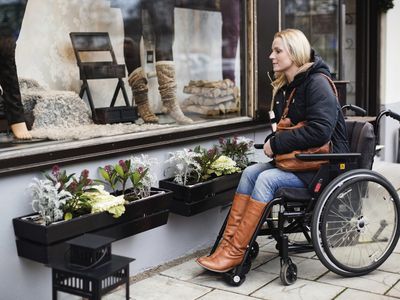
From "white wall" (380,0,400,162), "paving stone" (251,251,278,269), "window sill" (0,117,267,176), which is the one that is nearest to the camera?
"window sill" (0,117,267,176)

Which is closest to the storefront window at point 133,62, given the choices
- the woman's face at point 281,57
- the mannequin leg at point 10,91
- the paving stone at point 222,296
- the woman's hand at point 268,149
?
the mannequin leg at point 10,91

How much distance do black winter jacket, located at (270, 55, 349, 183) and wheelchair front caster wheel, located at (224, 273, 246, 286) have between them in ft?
2.03

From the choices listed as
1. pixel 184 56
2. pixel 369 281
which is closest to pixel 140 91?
pixel 184 56

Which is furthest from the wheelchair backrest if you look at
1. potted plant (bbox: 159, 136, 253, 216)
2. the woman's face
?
potted plant (bbox: 159, 136, 253, 216)

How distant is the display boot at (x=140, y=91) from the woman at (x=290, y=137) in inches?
42.0

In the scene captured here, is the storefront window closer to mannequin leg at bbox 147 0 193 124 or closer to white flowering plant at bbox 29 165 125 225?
mannequin leg at bbox 147 0 193 124

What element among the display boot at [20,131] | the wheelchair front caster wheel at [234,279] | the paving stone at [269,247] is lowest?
the paving stone at [269,247]

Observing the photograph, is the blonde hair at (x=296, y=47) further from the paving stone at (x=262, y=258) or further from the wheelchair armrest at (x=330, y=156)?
the paving stone at (x=262, y=258)

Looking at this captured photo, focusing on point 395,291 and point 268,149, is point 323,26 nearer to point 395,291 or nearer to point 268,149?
point 268,149

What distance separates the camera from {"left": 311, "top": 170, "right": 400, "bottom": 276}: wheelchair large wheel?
3219 mm

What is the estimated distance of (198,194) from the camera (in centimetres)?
367

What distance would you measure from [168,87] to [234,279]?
1.66 meters

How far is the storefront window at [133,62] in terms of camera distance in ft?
12.1

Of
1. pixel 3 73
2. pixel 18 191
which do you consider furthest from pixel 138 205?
pixel 3 73
